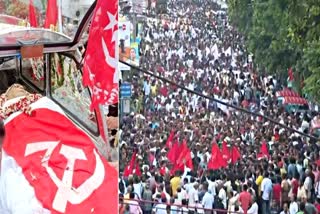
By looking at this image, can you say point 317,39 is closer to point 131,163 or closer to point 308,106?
point 131,163

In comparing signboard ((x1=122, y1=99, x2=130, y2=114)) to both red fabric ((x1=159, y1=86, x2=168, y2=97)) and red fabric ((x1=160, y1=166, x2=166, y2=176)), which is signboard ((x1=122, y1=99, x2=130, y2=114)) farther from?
red fabric ((x1=160, y1=166, x2=166, y2=176))

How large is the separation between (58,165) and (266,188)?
10875 mm

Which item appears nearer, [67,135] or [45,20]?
[67,135]

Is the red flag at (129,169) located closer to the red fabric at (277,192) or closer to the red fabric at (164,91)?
the red fabric at (277,192)

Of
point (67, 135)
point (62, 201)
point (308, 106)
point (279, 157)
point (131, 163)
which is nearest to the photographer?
point (62, 201)

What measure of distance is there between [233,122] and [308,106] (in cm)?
444

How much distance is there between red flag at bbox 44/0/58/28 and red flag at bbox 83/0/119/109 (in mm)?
291

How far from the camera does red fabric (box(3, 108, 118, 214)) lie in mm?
4332

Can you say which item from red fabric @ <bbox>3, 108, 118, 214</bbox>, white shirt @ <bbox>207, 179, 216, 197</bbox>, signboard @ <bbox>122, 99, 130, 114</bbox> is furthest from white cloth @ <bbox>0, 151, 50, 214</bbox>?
signboard @ <bbox>122, 99, 130, 114</bbox>

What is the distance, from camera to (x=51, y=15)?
17.8ft

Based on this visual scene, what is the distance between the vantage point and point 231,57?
135 ft

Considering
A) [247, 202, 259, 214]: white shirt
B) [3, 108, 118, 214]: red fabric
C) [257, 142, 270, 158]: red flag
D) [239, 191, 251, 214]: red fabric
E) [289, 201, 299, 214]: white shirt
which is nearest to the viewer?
[3, 108, 118, 214]: red fabric

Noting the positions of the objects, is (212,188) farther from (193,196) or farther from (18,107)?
(18,107)

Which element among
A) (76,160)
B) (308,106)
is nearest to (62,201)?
(76,160)
